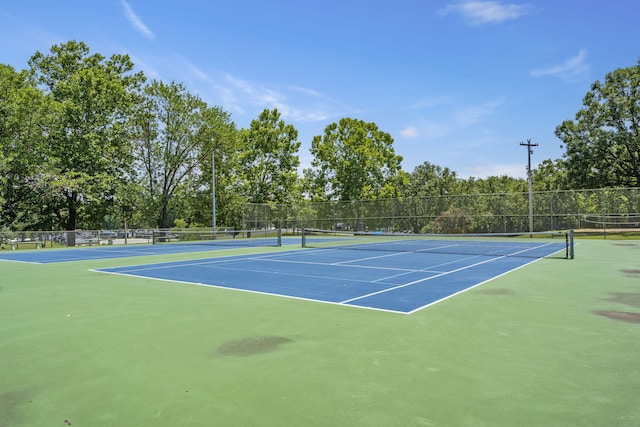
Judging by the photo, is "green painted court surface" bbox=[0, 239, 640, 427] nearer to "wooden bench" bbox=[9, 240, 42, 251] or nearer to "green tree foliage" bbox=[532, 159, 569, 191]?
"wooden bench" bbox=[9, 240, 42, 251]

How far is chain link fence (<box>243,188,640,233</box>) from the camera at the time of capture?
2744cm

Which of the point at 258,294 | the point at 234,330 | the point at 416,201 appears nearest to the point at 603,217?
the point at 416,201

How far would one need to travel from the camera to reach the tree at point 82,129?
111 feet

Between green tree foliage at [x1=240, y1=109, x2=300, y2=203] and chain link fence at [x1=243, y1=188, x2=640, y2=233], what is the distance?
22.8 feet

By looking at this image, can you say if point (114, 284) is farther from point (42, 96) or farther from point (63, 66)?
point (63, 66)

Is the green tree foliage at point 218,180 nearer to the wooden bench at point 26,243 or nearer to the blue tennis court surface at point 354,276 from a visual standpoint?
the wooden bench at point 26,243

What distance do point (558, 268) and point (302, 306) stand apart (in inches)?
330

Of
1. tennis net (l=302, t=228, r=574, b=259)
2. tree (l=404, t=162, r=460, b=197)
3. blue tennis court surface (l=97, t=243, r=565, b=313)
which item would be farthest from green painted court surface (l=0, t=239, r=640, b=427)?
tree (l=404, t=162, r=460, b=197)

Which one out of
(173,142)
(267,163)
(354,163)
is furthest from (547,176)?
(173,142)

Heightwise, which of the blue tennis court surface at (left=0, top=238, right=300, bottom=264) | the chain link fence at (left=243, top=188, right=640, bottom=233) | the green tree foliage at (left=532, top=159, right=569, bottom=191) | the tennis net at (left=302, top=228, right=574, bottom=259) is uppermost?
the green tree foliage at (left=532, top=159, right=569, bottom=191)

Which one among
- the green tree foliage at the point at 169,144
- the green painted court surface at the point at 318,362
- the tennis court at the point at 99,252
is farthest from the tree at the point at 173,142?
the green painted court surface at the point at 318,362

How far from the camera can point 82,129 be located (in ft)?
116

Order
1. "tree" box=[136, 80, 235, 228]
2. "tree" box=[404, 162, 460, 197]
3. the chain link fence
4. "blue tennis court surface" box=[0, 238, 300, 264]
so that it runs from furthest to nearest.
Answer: "tree" box=[404, 162, 460, 197]
"tree" box=[136, 80, 235, 228]
the chain link fence
"blue tennis court surface" box=[0, 238, 300, 264]

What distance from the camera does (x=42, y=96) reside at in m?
Result: 32.6
